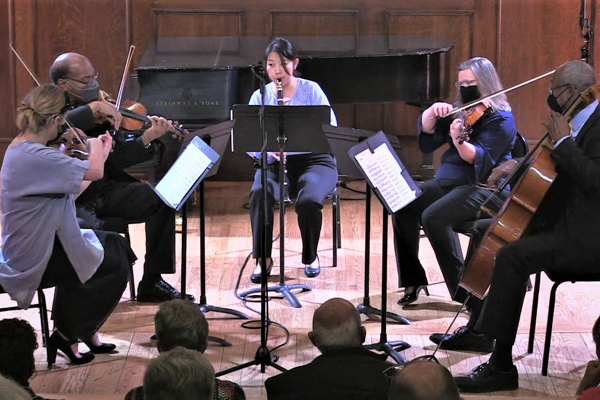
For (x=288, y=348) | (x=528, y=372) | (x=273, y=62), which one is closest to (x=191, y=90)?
(x=273, y=62)

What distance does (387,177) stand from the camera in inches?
177

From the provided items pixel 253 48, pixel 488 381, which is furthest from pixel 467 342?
pixel 253 48

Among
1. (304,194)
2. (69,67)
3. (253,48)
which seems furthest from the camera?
(253,48)

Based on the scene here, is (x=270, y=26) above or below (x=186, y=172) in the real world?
above

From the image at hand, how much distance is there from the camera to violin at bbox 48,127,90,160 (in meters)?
4.52

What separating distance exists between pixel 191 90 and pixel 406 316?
278cm

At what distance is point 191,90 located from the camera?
7.21 metres

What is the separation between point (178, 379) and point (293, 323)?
2665mm

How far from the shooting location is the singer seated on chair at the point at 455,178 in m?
5.11

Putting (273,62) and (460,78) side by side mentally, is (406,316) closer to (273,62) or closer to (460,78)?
(460,78)

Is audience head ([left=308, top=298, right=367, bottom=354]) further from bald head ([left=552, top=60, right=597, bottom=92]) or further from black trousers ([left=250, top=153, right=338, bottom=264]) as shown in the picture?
black trousers ([left=250, top=153, right=338, bottom=264])

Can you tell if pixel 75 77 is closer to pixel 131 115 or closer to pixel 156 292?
pixel 131 115

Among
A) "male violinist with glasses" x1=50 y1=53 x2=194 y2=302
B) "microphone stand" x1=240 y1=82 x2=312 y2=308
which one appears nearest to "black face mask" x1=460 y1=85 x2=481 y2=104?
"microphone stand" x1=240 y1=82 x2=312 y2=308

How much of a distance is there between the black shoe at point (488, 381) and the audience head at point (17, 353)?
1.88 m
